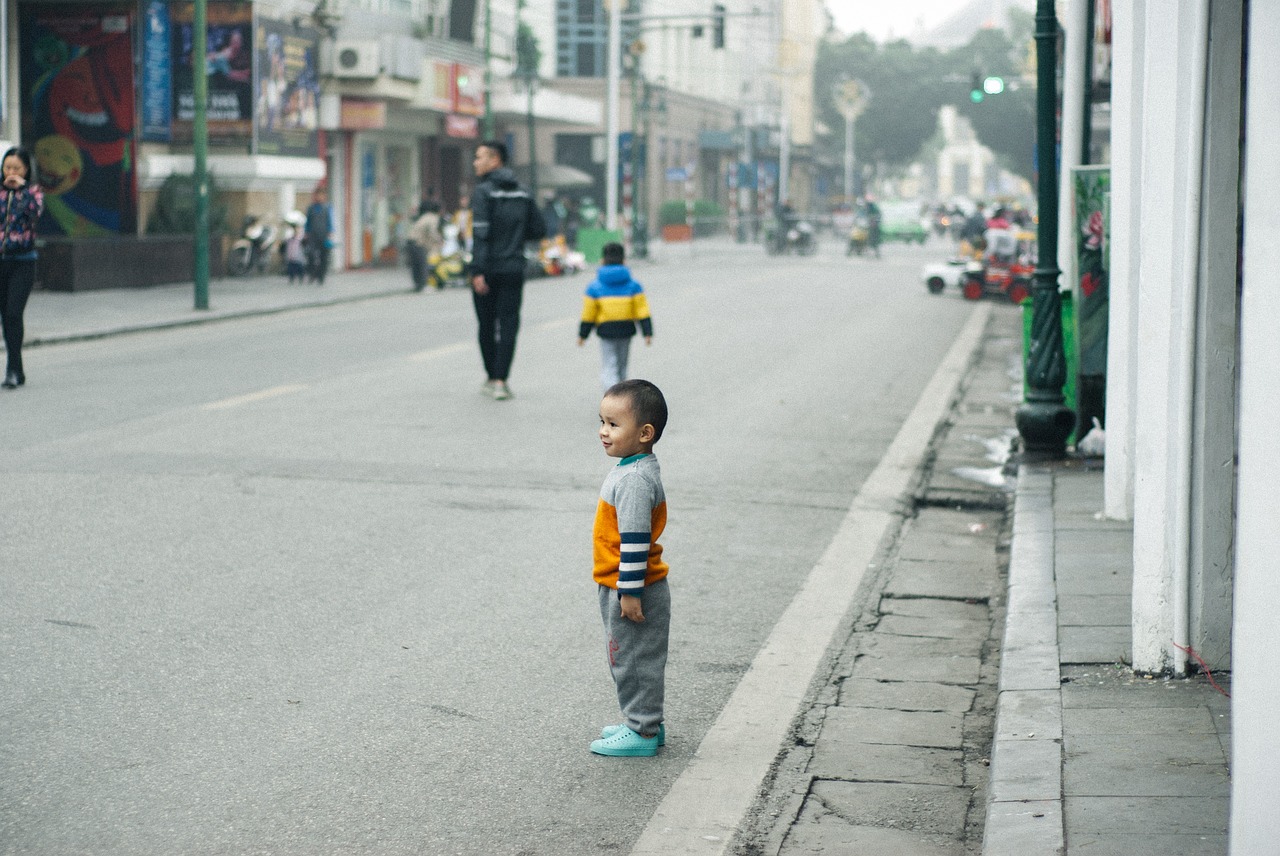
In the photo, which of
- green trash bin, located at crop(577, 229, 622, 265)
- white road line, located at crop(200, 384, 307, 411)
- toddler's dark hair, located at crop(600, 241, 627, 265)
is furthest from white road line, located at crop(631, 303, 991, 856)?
green trash bin, located at crop(577, 229, 622, 265)

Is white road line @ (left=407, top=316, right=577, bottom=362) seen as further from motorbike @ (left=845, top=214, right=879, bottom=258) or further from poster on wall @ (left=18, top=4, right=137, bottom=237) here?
motorbike @ (left=845, top=214, right=879, bottom=258)

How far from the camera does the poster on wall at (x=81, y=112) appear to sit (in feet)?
98.3

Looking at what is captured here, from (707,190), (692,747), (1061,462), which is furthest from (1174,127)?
(707,190)

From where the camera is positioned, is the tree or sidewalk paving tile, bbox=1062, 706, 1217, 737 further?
the tree

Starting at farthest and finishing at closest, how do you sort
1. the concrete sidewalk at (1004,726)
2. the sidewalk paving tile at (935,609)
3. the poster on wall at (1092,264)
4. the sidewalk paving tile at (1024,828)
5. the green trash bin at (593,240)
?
the green trash bin at (593,240), the poster on wall at (1092,264), the sidewalk paving tile at (935,609), the concrete sidewalk at (1004,726), the sidewalk paving tile at (1024,828)

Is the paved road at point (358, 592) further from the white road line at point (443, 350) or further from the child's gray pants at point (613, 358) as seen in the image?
the white road line at point (443, 350)

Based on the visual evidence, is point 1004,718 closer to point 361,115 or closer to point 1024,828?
point 1024,828

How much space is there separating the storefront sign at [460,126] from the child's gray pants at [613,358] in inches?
1171

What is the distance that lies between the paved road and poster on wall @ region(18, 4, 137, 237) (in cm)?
1579

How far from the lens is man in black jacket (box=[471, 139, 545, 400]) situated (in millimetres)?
13094

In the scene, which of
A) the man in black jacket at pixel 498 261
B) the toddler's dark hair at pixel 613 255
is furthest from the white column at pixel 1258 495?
the man in black jacket at pixel 498 261

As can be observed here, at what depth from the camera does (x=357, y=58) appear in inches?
1391

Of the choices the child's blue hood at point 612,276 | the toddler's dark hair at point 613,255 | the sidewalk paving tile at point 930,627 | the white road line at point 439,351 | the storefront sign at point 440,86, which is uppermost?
the storefront sign at point 440,86

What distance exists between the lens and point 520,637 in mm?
6199
